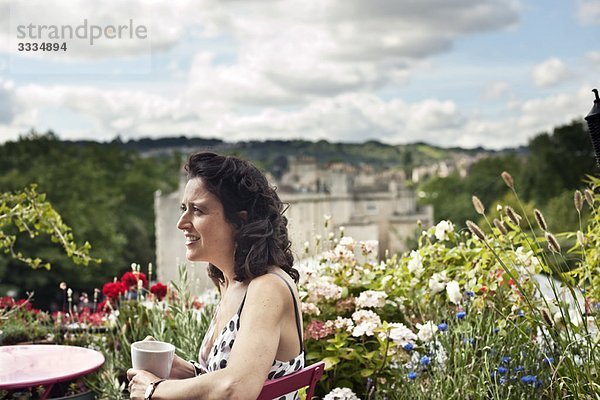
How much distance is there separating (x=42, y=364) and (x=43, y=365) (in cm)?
2

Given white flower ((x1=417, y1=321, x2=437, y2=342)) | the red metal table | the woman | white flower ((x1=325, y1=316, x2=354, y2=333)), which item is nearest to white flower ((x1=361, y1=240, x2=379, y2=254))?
white flower ((x1=325, y1=316, x2=354, y2=333))

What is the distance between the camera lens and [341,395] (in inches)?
150

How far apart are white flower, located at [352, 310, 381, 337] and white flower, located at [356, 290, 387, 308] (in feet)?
0.51

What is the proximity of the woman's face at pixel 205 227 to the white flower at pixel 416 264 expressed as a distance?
6.97 feet

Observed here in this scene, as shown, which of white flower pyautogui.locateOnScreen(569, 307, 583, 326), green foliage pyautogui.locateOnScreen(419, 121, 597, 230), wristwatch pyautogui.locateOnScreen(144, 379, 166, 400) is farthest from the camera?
green foliage pyautogui.locateOnScreen(419, 121, 597, 230)

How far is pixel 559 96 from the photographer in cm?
5219

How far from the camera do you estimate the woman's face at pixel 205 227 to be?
230 cm

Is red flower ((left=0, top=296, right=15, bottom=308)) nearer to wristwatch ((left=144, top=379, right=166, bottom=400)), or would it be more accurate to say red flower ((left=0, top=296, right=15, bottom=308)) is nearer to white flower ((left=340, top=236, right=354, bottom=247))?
white flower ((left=340, top=236, right=354, bottom=247))

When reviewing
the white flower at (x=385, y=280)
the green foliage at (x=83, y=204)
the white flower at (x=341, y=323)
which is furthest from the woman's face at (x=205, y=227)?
the green foliage at (x=83, y=204)

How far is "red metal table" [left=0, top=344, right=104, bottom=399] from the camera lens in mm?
2965

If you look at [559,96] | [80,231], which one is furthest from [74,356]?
[559,96]

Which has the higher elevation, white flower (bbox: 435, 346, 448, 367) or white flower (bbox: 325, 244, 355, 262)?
white flower (bbox: 325, 244, 355, 262)

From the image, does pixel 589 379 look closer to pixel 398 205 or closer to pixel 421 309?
pixel 421 309

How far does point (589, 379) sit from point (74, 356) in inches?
85.9
